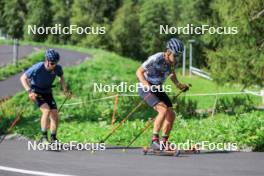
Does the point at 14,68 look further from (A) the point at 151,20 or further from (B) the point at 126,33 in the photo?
(A) the point at 151,20

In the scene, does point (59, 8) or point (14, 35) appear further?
point (14, 35)

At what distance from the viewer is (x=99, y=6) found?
88.9m

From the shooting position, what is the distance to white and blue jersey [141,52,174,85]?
9078 millimetres

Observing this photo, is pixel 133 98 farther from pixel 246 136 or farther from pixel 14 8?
pixel 14 8

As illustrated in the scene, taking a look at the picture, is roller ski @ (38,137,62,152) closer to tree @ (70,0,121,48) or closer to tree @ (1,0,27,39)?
tree @ (70,0,121,48)

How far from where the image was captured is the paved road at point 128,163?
24.1ft

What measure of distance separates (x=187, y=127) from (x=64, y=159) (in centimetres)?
425

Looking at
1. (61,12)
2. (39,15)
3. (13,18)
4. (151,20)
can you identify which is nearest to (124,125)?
(61,12)

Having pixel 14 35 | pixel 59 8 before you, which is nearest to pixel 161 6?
pixel 59 8

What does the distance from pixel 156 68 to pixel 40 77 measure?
2.04m

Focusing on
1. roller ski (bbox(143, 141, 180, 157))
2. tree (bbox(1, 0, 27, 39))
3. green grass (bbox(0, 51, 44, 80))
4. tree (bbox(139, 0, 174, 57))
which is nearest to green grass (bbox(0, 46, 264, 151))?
roller ski (bbox(143, 141, 180, 157))

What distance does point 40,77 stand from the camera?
9.70 metres

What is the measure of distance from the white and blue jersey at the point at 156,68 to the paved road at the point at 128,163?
48.4 inches

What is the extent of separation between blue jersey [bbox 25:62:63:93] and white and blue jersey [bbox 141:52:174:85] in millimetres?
1698
